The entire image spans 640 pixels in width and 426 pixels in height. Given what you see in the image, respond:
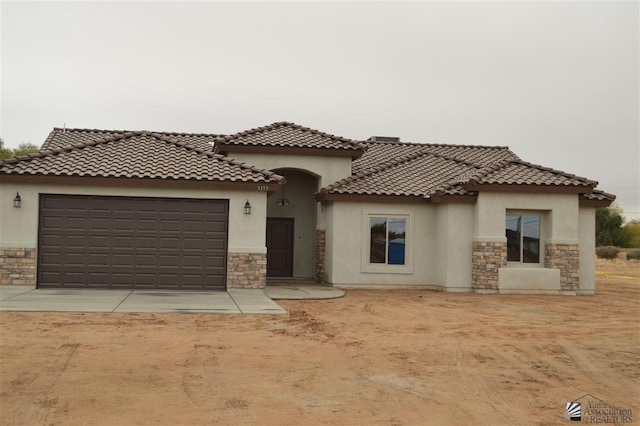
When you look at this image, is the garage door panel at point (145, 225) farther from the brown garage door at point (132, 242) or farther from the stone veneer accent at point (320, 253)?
the stone veneer accent at point (320, 253)

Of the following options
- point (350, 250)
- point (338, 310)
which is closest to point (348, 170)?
point (350, 250)

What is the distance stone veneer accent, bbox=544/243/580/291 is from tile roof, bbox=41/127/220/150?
41.1 feet

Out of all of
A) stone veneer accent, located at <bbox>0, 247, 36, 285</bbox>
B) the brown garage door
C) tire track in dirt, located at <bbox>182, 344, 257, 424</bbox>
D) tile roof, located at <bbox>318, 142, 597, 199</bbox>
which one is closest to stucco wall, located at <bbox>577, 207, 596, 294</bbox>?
tile roof, located at <bbox>318, 142, 597, 199</bbox>

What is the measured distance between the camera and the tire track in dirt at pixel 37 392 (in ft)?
24.3

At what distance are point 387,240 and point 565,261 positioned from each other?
5538 millimetres

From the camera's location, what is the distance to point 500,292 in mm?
21547

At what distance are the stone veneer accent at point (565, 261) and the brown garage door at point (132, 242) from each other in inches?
399

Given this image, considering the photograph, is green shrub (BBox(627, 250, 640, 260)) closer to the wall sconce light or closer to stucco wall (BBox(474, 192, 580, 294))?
stucco wall (BBox(474, 192, 580, 294))

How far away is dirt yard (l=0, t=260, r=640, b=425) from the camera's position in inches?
312

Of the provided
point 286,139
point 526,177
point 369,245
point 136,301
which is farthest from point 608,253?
point 136,301

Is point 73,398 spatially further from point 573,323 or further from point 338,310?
point 573,323

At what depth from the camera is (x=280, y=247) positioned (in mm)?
25750

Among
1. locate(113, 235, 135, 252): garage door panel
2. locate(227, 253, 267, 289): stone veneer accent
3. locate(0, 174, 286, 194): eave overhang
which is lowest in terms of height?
locate(227, 253, 267, 289): stone veneer accent

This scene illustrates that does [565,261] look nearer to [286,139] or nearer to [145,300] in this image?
[286,139]
